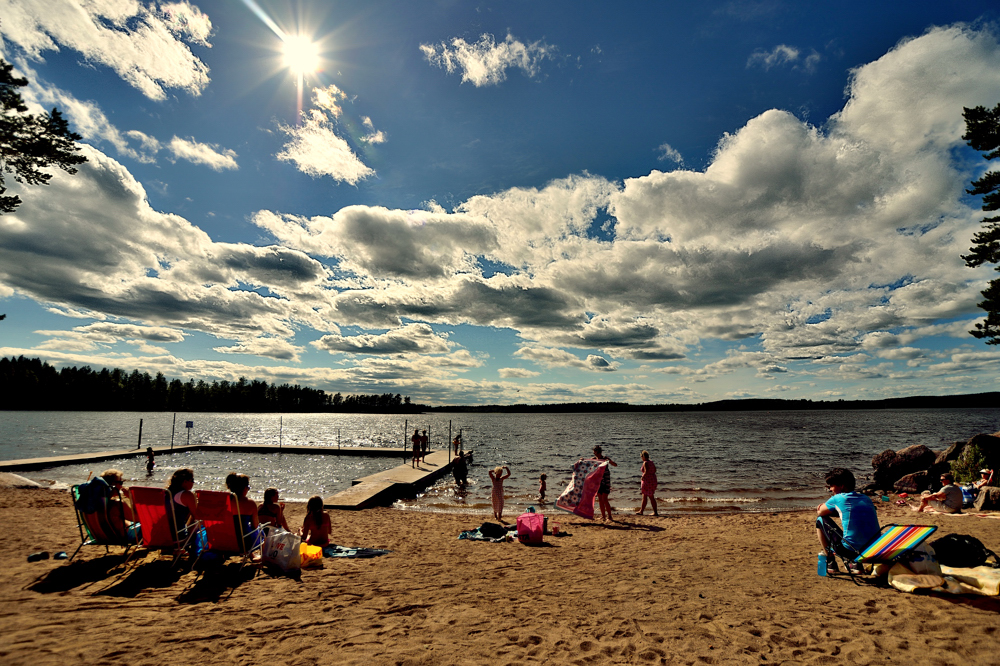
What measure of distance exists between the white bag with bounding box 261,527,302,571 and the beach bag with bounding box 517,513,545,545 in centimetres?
475

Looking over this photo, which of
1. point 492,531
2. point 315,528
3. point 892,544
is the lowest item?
point 492,531

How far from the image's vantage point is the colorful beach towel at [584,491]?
1223cm

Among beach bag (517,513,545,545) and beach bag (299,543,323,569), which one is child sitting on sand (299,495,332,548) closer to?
beach bag (299,543,323,569)

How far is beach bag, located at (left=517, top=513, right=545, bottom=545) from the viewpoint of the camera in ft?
32.2

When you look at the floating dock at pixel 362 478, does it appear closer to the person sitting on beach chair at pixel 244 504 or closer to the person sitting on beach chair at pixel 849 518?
the person sitting on beach chair at pixel 244 504

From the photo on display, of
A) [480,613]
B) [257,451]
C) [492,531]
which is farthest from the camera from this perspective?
[257,451]

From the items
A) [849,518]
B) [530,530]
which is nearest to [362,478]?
[530,530]

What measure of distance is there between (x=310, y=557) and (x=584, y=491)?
24.5ft

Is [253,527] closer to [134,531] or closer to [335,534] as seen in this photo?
[134,531]

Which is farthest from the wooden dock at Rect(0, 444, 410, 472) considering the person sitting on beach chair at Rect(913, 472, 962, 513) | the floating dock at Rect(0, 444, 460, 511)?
the person sitting on beach chair at Rect(913, 472, 962, 513)

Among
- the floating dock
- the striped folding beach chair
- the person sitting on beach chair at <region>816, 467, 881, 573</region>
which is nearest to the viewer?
the striped folding beach chair

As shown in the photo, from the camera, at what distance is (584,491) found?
12352 millimetres

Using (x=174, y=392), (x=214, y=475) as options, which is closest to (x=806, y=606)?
(x=214, y=475)

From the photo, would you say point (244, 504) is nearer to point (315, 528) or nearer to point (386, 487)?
point (315, 528)
